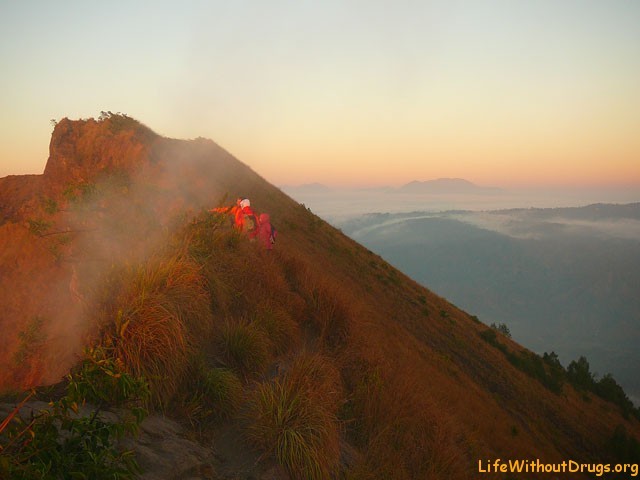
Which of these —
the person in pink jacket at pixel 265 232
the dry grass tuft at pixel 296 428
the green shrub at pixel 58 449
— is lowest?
the dry grass tuft at pixel 296 428

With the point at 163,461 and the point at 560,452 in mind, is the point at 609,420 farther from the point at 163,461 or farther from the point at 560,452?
the point at 163,461

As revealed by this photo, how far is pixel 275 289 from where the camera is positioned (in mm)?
7879

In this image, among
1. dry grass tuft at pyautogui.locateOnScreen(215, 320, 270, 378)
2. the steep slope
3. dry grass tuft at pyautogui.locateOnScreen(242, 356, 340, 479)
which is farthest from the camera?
dry grass tuft at pyautogui.locateOnScreen(215, 320, 270, 378)

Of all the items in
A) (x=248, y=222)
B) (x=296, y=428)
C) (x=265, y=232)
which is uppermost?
(x=248, y=222)

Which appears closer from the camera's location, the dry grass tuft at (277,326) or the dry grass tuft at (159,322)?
the dry grass tuft at (159,322)

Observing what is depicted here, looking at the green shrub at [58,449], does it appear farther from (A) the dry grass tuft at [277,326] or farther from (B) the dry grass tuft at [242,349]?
(A) the dry grass tuft at [277,326]

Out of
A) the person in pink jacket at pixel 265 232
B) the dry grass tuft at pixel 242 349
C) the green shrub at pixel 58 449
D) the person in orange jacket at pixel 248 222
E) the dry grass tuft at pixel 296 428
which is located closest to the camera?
the green shrub at pixel 58 449

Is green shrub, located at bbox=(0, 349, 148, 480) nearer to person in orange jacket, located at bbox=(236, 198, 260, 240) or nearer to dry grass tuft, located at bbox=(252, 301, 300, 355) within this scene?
dry grass tuft, located at bbox=(252, 301, 300, 355)

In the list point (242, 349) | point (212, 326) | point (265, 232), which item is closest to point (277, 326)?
point (242, 349)

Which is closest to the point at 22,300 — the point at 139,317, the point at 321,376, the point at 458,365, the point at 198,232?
the point at 198,232

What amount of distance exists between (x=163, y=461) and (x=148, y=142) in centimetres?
2019

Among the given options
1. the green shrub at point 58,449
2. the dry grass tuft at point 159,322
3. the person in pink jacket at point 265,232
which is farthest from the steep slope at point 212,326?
the green shrub at point 58,449

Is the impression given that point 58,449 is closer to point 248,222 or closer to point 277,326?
point 277,326

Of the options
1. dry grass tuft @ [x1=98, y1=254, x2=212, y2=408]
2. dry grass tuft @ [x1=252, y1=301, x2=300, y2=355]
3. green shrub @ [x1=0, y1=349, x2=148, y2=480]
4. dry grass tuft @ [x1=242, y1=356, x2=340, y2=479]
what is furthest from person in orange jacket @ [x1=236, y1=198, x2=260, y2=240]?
green shrub @ [x1=0, y1=349, x2=148, y2=480]
